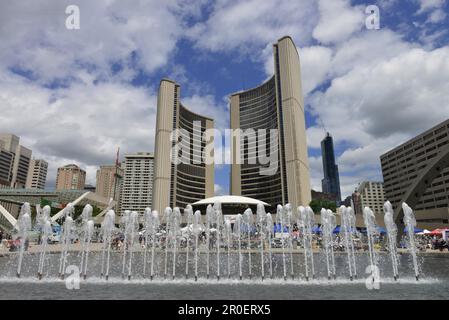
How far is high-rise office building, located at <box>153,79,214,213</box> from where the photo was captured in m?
138

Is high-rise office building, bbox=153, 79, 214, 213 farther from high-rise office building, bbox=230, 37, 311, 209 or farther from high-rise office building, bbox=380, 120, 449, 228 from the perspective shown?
high-rise office building, bbox=380, 120, 449, 228

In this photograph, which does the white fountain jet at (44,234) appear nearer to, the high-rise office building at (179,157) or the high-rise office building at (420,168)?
the high-rise office building at (420,168)

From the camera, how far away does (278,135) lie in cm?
13062

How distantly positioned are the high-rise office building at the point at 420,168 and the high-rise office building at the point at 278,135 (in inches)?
1549

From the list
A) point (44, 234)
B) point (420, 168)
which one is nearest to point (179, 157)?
point (420, 168)

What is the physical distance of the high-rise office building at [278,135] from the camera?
12138 centimetres

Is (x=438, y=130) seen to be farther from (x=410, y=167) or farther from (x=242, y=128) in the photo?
(x=242, y=128)

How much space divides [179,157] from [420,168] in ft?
347

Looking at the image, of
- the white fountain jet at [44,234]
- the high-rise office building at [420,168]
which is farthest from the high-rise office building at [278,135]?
the white fountain jet at [44,234]

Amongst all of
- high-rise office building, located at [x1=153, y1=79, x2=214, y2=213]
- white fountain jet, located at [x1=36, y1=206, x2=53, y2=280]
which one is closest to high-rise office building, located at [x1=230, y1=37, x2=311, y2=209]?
high-rise office building, located at [x1=153, y1=79, x2=214, y2=213]

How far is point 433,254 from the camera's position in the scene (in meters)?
32.4
